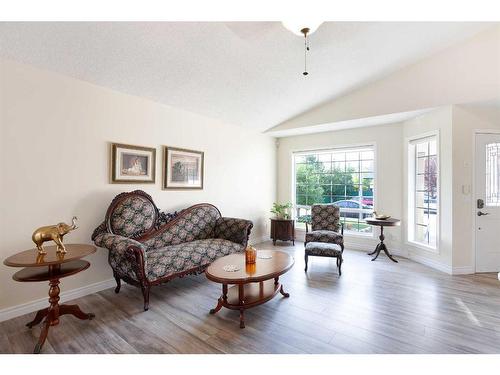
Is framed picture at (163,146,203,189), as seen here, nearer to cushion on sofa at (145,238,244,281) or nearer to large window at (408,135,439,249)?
cushion on sofa at (145,238,244,281)

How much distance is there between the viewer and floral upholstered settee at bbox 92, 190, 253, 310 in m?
2.56

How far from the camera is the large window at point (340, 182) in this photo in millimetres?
5016

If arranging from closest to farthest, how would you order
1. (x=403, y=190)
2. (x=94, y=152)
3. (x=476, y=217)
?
(x=94, y=152) < (x=476, y=217) < (x=403, y=190)

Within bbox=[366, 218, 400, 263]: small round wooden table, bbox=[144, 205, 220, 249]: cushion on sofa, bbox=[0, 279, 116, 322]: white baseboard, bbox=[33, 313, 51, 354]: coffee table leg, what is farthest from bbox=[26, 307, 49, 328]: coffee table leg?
bbox=[366, 218, 400, 263]: small round wooden table

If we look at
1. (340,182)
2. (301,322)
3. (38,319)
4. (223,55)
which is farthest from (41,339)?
(340,182)

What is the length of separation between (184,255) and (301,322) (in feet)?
4.94

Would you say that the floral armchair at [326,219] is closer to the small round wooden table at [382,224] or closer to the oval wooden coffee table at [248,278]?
the small round wooden table at [382,224]

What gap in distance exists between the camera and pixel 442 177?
373 centimetres

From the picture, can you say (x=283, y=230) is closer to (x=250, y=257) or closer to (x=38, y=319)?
(x=250, y=257)

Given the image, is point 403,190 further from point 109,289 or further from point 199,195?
point 109,289

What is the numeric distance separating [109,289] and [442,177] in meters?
5.00

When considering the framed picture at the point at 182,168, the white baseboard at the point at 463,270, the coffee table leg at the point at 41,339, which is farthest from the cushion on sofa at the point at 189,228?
the white baseboard at the point at 463,270
